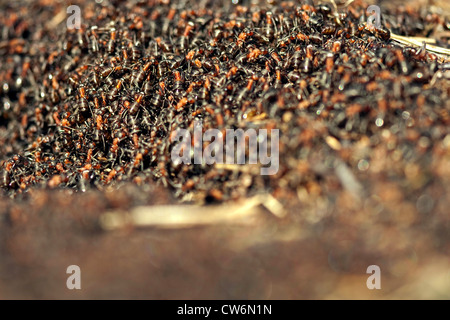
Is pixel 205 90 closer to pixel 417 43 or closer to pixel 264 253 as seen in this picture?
pixel 264 253

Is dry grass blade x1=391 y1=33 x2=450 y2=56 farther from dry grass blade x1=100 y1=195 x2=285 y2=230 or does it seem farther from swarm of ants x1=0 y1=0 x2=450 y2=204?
dry grass blade x1=100 y1=195 x2=285 y2=230

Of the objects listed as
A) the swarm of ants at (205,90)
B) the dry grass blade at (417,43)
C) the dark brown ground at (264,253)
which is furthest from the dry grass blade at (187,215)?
the dry grass blade at (417,43)

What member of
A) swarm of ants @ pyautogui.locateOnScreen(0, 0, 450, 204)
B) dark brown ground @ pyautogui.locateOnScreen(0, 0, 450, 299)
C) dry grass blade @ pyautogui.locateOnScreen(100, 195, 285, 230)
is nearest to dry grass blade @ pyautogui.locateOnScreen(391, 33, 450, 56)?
swarm of ants @ pyautogui.locateOnScreen(0, 0, 450, 204)

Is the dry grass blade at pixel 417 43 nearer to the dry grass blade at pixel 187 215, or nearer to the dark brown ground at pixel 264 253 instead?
the dark brown ground at pixel 264 253

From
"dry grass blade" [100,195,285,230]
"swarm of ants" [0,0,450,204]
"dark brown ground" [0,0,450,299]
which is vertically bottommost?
"dark brown ground" [0,0,450,299]

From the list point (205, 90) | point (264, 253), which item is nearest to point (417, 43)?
point (205, 90)
